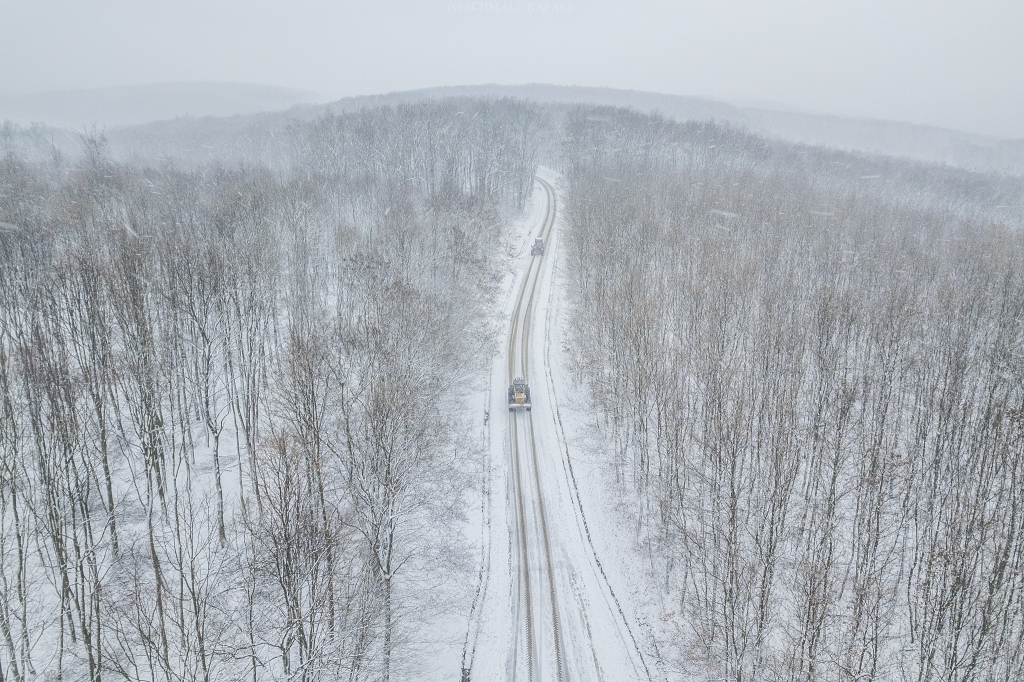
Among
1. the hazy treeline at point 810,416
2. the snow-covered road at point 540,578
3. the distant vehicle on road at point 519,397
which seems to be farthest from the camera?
the distant vehicle on road at point 519,397

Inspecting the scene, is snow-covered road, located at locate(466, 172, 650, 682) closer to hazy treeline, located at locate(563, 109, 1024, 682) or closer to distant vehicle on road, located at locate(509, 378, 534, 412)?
distant vehicle on road, located at locate(509, 378, 534, 412)

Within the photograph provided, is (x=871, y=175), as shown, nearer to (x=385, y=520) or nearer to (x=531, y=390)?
(x=531, y=390)

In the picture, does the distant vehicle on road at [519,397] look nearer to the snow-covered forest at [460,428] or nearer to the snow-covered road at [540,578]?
the snow-covered road at [540,578]

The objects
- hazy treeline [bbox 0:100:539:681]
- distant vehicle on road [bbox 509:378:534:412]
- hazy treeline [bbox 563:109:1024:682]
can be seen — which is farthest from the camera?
distant vehicle on road [bbox 509:378:534:412]

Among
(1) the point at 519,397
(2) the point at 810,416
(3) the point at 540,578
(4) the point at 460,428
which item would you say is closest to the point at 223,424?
(4) the point at 460,428

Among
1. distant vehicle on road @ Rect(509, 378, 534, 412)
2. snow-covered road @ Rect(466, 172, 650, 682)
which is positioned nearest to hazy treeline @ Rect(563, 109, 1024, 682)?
snow-covered road @ Rect(466, 172, 650, 682)

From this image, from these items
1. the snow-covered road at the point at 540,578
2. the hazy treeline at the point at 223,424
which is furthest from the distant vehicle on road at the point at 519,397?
the hazy treeline at the point at 223,424

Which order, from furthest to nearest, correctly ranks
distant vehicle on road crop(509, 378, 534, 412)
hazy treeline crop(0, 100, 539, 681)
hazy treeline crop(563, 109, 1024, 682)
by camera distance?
distant vehicle on road crop(509, 378, 534, 412) → hazy treeline crop(563, 109, 1024, 682) → hazy treeline crop(0, 100, 539, 681)
